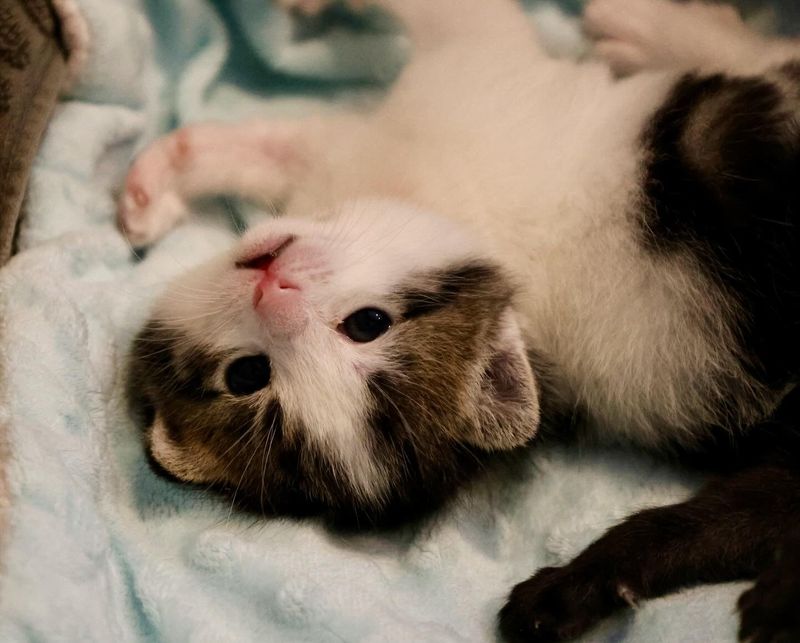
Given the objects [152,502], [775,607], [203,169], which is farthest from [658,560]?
[203,169]

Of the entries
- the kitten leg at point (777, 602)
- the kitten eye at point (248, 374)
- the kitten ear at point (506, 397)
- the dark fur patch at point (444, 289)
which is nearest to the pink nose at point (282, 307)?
the kitten eye at point (248, 374)

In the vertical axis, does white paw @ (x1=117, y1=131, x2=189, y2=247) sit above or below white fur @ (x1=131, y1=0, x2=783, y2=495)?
below

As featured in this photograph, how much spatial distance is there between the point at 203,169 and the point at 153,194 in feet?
0.46

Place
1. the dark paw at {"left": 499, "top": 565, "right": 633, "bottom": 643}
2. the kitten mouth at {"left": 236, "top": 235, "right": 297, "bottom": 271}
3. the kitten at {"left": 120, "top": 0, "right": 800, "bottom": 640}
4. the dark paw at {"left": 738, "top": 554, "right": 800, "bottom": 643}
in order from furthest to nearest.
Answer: the kitten mouth at {"left": 236, "top": 235, "right": 297, "bottom": 271}, the kitten at {"left": 120, "top": 0, "right": 800, "bottom": 640}, the dark paw at {"left": 499, "top": 565, "right": 633, "bottom": 643}, the dark paw at {"left": 738, "top": 554, "right": 800, "bottom": 643}

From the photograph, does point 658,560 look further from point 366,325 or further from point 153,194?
point 153,194

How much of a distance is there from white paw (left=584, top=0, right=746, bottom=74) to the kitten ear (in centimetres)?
85

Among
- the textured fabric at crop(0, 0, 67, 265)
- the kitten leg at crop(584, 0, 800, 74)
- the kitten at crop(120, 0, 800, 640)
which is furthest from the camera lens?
the kitten leg at crop(584, 0, 800, 74)

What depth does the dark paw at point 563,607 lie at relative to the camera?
53.4 inches

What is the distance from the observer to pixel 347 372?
4.85 ft

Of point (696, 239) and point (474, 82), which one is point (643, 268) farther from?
point (474, 82)

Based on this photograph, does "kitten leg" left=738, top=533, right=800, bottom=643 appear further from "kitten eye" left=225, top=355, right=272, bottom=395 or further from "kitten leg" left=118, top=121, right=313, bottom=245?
"kitten leg" left=118, top=121, right=313, bottom=245

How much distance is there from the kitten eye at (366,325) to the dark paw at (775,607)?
78 cm

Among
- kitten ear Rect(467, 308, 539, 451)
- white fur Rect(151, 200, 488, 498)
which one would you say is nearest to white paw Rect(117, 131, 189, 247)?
white fur Rect(151, 200, 488, 498)

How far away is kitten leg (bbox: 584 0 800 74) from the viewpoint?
6.18 feet
